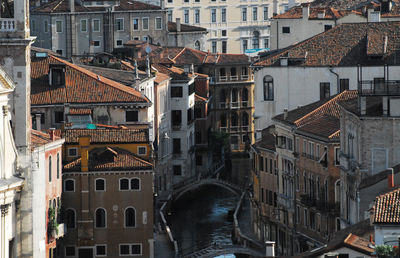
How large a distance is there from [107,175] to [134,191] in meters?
1.44

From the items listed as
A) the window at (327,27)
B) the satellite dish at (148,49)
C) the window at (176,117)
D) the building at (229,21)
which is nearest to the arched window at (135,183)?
the window at (327,27)

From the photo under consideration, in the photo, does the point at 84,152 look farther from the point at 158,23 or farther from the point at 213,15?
the point at 213,15

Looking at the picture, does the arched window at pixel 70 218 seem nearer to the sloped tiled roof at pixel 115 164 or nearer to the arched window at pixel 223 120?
the sloped tiled roof at pixel 115 164

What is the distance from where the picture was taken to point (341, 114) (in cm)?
8081

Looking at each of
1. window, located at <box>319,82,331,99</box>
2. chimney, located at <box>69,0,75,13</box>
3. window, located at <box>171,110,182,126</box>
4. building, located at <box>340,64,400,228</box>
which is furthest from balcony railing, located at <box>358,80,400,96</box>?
chimney, located at <box>69,0,75,13</box>

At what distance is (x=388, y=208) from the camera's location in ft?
192

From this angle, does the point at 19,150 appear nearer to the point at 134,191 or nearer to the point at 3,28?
the point at 3,28

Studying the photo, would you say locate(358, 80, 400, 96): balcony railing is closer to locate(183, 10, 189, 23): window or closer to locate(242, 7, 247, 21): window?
locate(183, 10, 189, 23): window

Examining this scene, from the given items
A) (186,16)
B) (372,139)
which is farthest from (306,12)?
(186,16)

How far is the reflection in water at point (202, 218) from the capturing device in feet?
332

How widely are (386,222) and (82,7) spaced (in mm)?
85397

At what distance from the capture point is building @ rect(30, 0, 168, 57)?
140 m

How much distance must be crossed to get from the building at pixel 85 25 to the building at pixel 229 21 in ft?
115

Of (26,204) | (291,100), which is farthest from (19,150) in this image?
(291,100)
